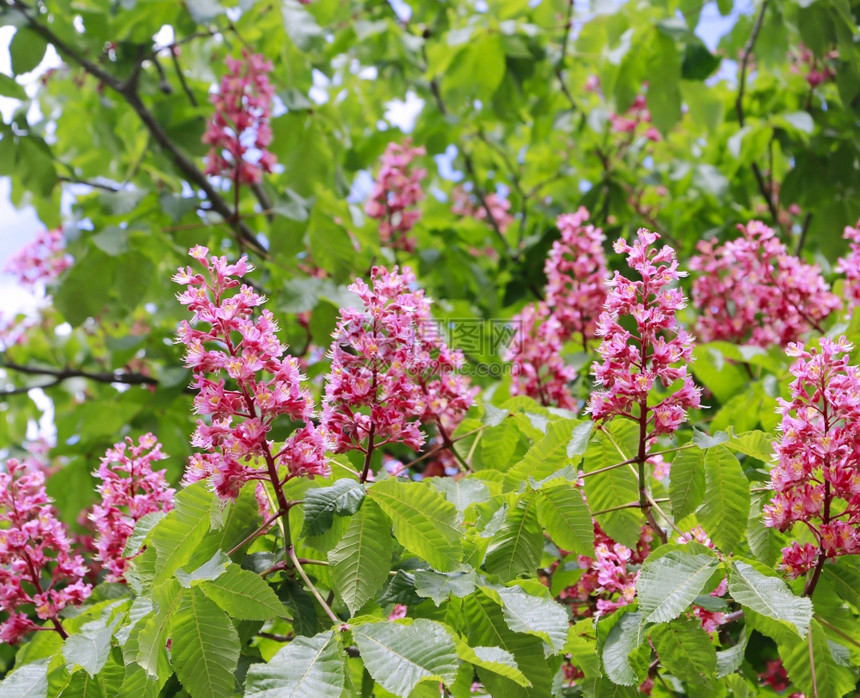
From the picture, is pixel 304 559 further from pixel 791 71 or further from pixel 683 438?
pixel 791 71

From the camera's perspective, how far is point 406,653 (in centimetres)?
143

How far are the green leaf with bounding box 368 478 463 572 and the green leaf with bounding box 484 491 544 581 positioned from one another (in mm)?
181

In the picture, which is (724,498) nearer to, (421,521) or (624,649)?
(624,649)

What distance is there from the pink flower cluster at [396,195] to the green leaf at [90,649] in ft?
10.5

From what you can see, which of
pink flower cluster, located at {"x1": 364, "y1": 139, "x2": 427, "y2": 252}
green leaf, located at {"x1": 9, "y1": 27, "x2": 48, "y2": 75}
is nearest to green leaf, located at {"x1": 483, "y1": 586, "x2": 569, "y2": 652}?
pink flower cluster, located at {"x1": 364, "y1": 139, "x2": 427, "y2": 252}

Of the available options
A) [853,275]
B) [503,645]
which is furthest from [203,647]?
[853,275]

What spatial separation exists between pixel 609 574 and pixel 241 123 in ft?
9.86

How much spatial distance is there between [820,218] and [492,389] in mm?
2073

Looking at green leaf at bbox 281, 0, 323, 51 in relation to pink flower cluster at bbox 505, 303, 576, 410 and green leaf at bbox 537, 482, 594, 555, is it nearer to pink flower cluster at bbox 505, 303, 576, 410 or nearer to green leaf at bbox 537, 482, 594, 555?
pink flower cluster at bbox 505, 303, 576, 410

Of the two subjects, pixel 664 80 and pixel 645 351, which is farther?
pixel 664 80

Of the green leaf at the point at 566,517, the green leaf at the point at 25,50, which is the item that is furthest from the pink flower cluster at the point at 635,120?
the green leaf at the point at 566,517

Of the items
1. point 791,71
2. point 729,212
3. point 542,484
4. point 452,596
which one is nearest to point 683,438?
point 542,484

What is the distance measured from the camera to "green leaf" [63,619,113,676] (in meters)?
1.65

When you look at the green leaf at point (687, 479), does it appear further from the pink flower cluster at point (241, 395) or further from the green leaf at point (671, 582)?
the pink flower cluster at point (241, 395)
